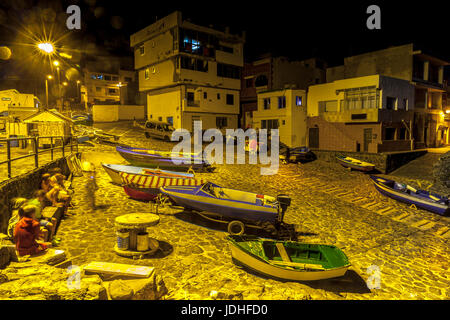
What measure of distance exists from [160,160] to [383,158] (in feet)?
62.0

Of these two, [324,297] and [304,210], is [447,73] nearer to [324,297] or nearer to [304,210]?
[304,210]

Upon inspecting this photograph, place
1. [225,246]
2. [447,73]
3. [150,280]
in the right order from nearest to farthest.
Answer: [150,280], [225,246], [447,73]

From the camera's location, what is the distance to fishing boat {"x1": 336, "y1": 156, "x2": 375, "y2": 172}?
22.8m

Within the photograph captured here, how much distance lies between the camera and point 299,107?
32.8m

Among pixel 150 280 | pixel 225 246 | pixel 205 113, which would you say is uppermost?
pixel 205 113

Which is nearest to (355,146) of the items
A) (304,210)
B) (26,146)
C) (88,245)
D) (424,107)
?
(424,107)

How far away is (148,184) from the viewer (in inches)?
492

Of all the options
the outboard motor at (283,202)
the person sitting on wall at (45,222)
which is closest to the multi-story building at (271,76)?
the outboard motor at (283,202)

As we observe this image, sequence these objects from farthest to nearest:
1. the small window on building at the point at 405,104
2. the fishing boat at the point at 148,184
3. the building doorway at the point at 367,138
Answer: the small window on building at the point at 405,104 < the building doorway at the point at 367,138 < the fishing boat at the point at 148,184

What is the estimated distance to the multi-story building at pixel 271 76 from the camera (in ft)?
124

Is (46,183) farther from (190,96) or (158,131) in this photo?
(190,96)

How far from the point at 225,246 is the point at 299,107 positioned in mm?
26646

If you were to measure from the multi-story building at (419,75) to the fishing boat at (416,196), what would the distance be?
54.5 ft

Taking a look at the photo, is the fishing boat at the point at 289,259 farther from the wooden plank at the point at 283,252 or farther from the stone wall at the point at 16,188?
the stone wall at the point at 16,188
